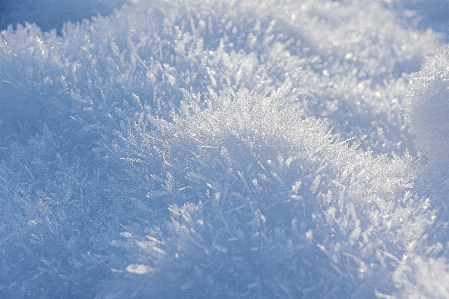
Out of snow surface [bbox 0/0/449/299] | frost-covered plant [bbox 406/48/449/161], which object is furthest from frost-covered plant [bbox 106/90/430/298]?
frost-covered plant [bbox 406/48/449/161]

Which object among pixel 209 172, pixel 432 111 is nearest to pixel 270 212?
pixel 209 172

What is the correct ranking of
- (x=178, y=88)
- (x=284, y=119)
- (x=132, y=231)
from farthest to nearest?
1. (x=178, y=88)
2. (x=284, y=119)
3. (x=132, y=231)

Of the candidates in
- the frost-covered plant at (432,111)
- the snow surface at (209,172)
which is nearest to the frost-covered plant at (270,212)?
the snow surface at (209,172)

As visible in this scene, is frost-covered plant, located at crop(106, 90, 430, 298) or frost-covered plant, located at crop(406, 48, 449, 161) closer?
frost-covered plant, located at crop(106, 90, 430, 298)

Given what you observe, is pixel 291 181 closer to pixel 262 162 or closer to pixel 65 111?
pixel 262 162

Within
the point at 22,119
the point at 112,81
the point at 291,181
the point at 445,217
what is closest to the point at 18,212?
the point at 22,119

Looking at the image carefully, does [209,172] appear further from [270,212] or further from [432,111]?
[432,111]

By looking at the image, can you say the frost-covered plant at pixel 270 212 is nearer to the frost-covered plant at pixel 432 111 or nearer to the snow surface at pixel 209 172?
the snow surface at pixel 209 172

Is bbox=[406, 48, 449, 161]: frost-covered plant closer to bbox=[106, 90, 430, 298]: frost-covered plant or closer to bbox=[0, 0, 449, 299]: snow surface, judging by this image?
bbox=[0, 0, 449, 299]: snow surface
